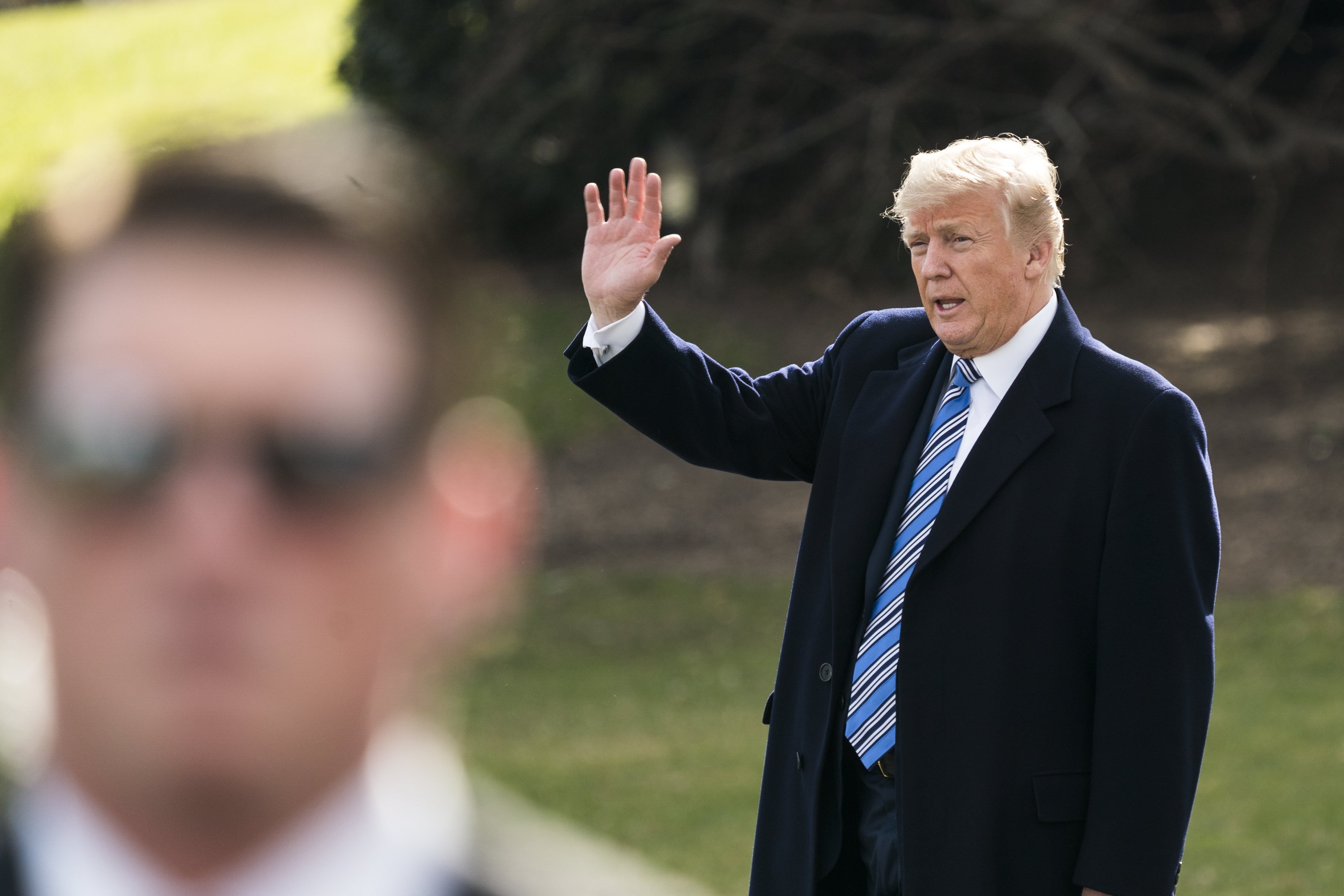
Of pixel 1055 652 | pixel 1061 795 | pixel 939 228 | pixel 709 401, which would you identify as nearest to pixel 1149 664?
pixel 1055 652

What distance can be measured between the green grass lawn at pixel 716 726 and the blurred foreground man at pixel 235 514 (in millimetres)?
5547

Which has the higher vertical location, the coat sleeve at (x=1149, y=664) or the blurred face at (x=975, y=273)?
the blurred face at (x=975, y=273)

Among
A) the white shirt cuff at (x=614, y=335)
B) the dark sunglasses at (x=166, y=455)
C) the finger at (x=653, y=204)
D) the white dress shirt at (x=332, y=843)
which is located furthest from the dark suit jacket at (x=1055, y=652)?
the dark sunglasses at (x=166, y=455)

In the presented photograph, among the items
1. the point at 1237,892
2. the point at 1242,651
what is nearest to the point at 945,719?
the point at 1237,892

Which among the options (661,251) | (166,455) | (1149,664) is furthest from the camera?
(661,251)

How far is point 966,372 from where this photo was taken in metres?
3.08

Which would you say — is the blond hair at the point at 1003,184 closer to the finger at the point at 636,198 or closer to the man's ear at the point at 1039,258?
the man's ear at the point at 1039,258

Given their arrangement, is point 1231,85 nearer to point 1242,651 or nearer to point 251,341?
point 1242,651

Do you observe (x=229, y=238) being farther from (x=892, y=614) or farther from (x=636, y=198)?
(x=636, y=198)

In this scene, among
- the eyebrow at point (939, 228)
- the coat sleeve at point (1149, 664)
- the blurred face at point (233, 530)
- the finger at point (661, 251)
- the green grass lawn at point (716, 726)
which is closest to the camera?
the blurred face at point (233, 530)

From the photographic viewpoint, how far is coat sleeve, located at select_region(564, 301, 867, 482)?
10.5 feet

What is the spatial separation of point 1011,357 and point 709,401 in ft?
2.14

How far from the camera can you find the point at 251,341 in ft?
2.40

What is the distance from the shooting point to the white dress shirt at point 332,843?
742 mm
